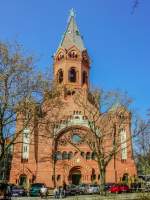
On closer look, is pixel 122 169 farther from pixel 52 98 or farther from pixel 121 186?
pixel 52 98

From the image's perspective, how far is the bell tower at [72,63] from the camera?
67000mm

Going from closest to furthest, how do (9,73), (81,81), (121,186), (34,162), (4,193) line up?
(4,193) → (9,73) → (121,186) → (34,162) → (81,81)

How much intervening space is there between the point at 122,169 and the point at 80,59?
21440 millimetres

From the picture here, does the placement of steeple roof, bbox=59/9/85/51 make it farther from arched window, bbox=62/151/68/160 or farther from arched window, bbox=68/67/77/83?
arched window, bbox=62/151/68/160

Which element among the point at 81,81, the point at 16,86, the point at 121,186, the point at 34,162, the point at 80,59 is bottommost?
the point at 121,186

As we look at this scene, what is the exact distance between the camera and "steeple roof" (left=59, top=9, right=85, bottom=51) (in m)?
70.9

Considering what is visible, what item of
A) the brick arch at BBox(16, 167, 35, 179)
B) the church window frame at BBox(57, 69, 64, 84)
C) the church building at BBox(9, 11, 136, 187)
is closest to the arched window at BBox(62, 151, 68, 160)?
the church building at BBox(9, 11, 136, 187)

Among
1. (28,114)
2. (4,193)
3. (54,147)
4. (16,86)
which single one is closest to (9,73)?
(16,86)

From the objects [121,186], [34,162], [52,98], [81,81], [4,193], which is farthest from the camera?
[81,81]

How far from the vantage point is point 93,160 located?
6156 centimetres

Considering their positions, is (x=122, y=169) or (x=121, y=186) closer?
(x=121, y=186)

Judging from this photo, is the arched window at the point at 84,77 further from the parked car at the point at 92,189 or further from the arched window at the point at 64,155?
the parked car at the point at 92,189

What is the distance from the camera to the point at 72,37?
72.8 meters

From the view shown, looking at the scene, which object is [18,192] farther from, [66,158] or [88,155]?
[88,155]
